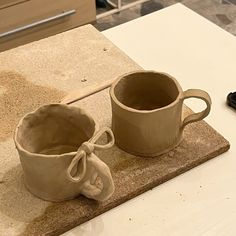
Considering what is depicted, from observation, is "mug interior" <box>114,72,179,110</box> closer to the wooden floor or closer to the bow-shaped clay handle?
the bow-shaped clay handle

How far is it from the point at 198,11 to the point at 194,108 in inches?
48.2

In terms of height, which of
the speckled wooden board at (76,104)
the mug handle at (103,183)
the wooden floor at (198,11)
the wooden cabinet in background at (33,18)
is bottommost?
the wooden floor at (198,11)

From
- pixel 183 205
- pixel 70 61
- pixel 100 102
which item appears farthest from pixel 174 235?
pixel 70 61

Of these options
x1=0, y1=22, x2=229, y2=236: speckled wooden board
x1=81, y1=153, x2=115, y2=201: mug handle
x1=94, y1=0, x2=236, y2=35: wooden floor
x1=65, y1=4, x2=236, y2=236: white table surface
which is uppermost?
x1=81, y1=153, x2=115, y2=201: mug handle

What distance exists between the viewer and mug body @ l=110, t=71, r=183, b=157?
1.92 feet

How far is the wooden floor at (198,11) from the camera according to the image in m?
1.82

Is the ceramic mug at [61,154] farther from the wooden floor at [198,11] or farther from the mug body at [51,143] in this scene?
the wooden floor at [198,11]

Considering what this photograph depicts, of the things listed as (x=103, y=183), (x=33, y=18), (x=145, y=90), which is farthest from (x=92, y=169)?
(x=33, y=18)

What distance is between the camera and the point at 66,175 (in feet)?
1.74

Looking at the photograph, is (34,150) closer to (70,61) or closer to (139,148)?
(139,148)

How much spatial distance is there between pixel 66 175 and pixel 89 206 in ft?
0.22

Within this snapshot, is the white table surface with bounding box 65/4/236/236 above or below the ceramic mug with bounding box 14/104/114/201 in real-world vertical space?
below

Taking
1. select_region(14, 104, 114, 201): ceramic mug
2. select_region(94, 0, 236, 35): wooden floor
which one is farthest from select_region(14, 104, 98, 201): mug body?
select_region(94, 0, 236, 35): wooden floor

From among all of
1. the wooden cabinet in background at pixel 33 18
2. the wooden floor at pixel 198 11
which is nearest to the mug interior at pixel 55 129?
the wooden cabinet in background at pixel 33 18
